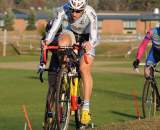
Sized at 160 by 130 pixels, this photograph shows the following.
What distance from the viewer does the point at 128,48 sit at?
72.0 meters

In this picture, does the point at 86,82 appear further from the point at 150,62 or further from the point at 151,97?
the point at 151,97

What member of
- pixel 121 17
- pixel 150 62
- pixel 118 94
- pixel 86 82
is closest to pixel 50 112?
pixel 86 82

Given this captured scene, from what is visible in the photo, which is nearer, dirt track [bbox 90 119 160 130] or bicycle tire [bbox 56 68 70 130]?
dirt track [bbox 90 119 160 130]

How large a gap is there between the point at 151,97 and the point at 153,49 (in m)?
0.98

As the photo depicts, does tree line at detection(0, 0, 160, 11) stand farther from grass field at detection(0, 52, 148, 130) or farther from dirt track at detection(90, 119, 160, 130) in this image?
dirt track at detection(90, 119, 160, 130)

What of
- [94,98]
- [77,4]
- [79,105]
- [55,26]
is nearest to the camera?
[77,4]

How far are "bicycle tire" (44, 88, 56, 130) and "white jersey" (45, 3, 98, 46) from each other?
84 centimetres

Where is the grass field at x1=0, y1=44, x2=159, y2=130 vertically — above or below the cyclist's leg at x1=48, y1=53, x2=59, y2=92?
below

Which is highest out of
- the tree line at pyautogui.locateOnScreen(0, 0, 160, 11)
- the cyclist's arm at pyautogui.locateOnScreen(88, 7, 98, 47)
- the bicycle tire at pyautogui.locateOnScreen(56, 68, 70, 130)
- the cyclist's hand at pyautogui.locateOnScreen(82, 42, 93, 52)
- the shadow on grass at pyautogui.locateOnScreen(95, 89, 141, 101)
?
the tree line at pyautogui.locateOnScreen(0, 0, 160, 11)

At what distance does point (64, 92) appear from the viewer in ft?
35.2

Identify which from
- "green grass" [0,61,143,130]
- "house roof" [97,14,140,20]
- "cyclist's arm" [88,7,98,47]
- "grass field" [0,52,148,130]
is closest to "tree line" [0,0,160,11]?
"house roof" [97,14,140,20]

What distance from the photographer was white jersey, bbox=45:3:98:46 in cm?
1084

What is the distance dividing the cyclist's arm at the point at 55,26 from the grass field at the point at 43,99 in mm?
3939

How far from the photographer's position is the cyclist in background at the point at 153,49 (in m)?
14.0
